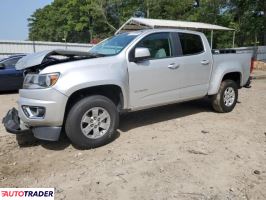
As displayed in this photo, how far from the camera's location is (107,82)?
5066 mm

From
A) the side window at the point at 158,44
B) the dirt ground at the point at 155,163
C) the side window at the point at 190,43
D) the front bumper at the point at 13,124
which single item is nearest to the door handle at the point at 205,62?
the side window at the point at 190,43

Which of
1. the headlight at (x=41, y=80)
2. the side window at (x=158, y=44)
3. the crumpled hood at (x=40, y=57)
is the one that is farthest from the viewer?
the side window at (x=158, y=44)

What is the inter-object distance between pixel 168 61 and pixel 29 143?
2828 mm

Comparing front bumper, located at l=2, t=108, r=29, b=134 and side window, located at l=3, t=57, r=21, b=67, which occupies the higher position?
side window, located at l=3, t=57, r=21, b=67

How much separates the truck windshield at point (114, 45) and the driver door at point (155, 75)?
0.23 m

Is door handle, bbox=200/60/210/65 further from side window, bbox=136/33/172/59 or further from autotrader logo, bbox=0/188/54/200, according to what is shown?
A: autotrader logo, bbox=0/188/54/200

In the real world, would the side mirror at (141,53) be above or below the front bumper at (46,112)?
above

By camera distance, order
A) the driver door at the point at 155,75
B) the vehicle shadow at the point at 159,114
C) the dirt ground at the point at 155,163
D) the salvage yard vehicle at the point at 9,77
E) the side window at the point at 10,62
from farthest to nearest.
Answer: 1. the side window at the point at 10,62
2. the salvage yard vehicle at the point at 9,77
3. the vehicle shadow at the point at 159,114
4. the driver door at the point at 155,75
5. the dirt ground at the point at 155,163

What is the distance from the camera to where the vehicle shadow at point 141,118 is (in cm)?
544

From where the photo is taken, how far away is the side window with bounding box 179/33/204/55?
6.35 meters

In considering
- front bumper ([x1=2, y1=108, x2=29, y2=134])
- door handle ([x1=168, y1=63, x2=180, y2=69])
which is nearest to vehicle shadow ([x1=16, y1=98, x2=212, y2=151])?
front bumper ([x1=2, y1=108, x2=29, y2=134])

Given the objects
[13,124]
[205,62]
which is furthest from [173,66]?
[13,124]

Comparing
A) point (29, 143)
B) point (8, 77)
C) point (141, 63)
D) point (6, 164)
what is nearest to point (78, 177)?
point (6, 164)

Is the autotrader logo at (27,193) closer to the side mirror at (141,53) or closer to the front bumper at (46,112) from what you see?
the front bumper at (46,112)
